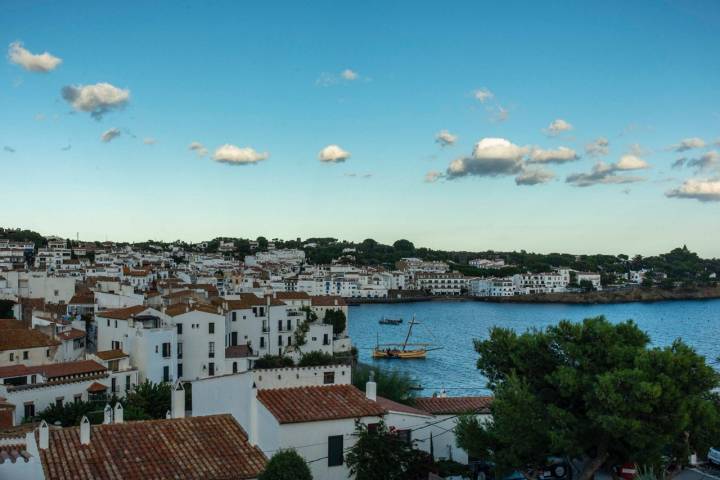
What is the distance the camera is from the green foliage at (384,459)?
34.4 feet

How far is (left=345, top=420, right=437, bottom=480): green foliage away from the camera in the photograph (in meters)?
10.5

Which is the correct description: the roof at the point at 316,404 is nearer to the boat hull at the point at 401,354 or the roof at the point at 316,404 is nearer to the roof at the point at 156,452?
the roof at the point at 156,452

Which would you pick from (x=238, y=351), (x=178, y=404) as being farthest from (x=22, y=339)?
(x=178, y=404)

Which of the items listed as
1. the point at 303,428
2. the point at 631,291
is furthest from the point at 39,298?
the point at 631,291

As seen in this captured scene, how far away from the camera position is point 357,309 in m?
102

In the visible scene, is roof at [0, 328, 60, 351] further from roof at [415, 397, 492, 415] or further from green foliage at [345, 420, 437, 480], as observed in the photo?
green foliage at [345, 420, 437, 480]

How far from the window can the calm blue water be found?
17042 millimetres

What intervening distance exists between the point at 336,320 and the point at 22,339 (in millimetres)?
24719

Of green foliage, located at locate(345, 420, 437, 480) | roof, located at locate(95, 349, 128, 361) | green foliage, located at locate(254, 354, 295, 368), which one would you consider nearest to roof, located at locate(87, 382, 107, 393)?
roof, located at locate(95, 349, 128, 361)

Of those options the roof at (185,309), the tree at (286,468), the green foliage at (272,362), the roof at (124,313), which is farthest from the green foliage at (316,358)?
the tree at (286,468)

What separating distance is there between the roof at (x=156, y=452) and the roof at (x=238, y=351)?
21402 millimetres

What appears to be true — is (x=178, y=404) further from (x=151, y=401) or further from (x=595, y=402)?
(x=151, y=401)

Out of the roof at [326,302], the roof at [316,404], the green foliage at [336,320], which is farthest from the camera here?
the roof at [326,302]

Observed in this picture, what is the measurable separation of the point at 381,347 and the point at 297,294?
9670 mm
